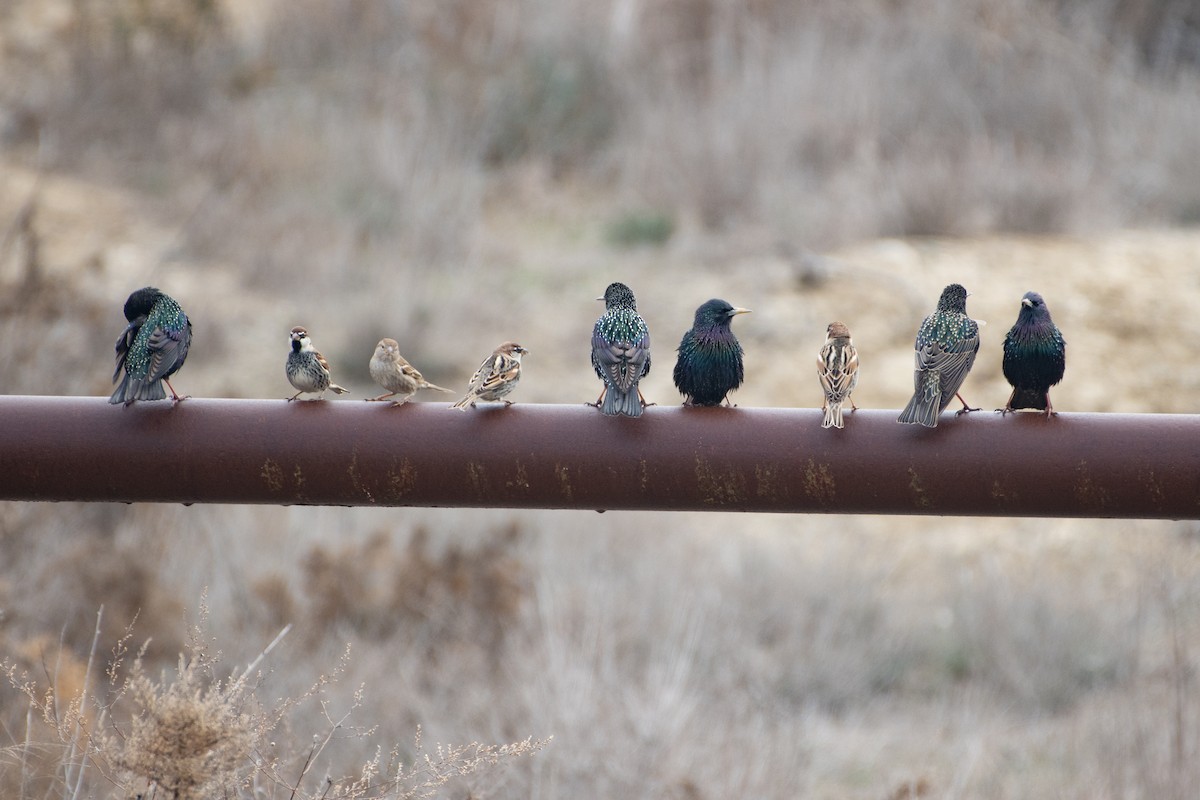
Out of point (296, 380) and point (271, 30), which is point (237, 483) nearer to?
point (296, 380)

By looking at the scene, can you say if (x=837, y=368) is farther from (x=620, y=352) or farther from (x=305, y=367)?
(x=305, y=367)

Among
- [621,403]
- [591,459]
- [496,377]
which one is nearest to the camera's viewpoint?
[591,459]

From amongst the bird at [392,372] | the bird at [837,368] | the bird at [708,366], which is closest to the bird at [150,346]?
the bird at [392,372]

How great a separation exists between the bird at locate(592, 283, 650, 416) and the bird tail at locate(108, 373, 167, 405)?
80cm

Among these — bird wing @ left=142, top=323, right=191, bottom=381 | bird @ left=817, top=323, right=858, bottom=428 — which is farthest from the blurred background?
bird @ left=817, top=323, right=858, bottom=428

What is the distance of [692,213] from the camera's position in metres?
12.7

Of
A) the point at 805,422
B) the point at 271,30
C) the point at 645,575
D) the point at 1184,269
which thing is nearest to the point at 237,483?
the point at 805,422

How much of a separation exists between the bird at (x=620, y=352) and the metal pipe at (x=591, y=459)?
15 centimetres

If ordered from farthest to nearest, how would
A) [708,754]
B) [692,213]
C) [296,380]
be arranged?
[692,213] < [708,754] < [296,380]

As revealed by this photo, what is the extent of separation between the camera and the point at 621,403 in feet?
7.18

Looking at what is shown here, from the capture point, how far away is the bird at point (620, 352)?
2244 millimetres

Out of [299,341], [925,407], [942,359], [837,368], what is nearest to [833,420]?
[925,407]

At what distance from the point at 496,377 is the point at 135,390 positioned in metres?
0.81

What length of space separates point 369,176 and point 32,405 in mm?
11012
